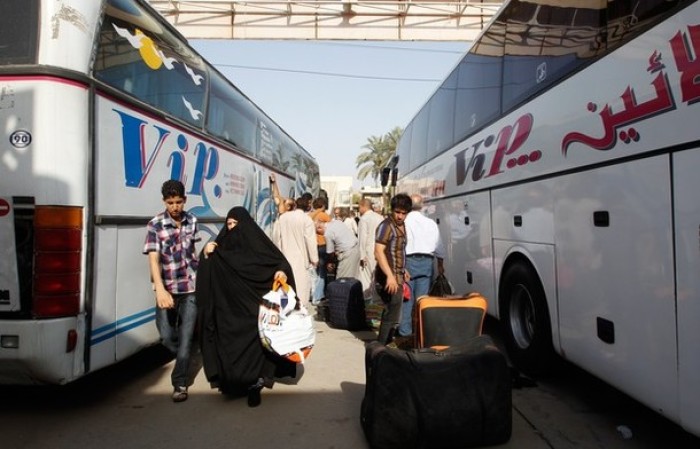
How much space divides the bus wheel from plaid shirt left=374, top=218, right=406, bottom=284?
106 centimetres

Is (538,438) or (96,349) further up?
(96,349)

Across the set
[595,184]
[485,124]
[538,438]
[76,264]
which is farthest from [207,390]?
[485,124]

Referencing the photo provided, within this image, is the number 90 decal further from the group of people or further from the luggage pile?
the luggage pile

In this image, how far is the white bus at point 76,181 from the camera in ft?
11.1

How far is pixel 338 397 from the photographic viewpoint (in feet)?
14.5

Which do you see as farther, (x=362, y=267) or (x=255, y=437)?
(x=362, y=267)

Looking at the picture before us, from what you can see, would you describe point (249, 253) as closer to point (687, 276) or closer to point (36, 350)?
point (36, 350)

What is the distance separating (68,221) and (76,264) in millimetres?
299

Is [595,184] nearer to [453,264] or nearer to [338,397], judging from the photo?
[338,397]

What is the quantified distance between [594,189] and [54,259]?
12.1 ft

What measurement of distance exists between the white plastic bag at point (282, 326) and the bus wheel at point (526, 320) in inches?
80.8

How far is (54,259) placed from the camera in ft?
11.2

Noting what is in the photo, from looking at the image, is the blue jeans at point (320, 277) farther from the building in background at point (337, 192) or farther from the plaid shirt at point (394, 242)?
the building in background at point (337, 192)

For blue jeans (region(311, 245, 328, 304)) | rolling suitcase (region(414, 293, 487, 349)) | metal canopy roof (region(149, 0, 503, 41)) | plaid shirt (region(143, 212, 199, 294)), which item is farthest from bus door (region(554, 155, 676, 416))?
metal canopy roof (region(149, 0, 503, 41))
